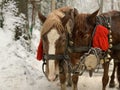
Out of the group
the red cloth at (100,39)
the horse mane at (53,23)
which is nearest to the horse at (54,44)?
the horse mane at (53,23)

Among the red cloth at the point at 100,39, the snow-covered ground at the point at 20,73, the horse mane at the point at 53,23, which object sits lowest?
the snow-covered ground at the point at 20,73

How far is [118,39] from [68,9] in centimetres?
130

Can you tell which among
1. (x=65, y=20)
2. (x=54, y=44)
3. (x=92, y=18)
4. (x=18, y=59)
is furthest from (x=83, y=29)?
(x=18, y=59)

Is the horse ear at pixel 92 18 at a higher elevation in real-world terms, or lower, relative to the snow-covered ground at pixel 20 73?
higher

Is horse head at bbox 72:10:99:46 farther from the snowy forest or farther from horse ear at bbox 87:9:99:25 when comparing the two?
the snowy forest

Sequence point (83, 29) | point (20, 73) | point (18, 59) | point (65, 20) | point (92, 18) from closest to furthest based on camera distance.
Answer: point (65, 20), point (83, 29), point (92, 18), point (20, 73), point (18, 59)

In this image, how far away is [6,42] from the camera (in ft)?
26.1

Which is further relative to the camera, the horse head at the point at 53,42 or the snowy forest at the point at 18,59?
the snowy forest at the point at 18,59

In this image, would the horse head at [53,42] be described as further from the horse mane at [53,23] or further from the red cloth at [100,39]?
the red cloth at [100,39]

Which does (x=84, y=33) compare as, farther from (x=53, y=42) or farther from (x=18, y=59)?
(x=18, y=59)

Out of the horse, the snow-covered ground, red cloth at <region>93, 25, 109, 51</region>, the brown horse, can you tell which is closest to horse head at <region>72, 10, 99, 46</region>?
the brown horse

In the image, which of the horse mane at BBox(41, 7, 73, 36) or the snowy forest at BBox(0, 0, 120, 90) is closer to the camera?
the horse mane at BBox(41, 7, 73, 36)

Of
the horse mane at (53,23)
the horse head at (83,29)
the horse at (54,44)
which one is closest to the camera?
the horse at (54,44)

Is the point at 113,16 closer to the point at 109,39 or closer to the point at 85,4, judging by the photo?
the point at 109,39
